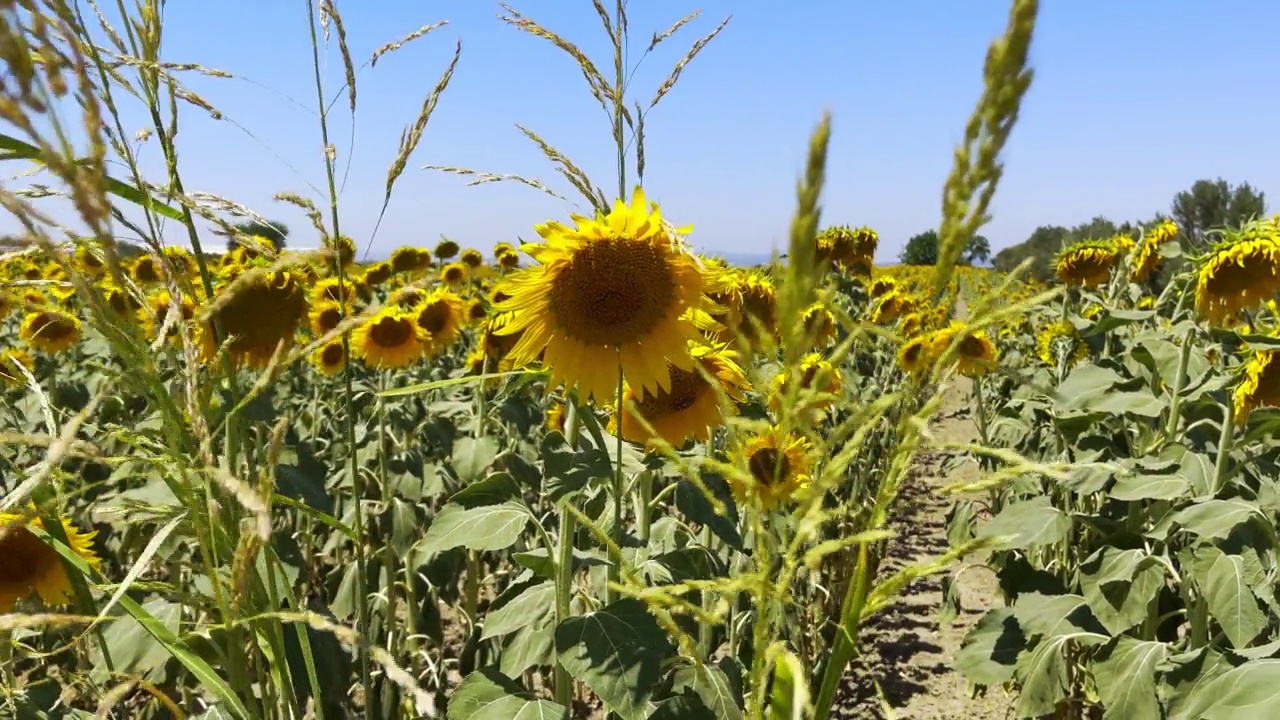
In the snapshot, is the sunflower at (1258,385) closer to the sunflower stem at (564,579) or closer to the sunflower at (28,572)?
the sunflower stem at (564,579)

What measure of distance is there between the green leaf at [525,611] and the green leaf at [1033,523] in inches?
53.9

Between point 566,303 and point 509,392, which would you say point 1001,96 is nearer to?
point 566,303

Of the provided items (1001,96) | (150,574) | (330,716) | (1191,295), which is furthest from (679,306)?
(150,574)

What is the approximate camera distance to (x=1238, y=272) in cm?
267

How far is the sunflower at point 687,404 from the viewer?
74.5 inches

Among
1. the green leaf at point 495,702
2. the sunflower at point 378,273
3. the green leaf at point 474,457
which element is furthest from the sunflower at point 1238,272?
the sunflower at point 378,273

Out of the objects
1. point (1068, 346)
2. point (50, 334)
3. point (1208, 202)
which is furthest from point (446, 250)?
point (1208, 202)

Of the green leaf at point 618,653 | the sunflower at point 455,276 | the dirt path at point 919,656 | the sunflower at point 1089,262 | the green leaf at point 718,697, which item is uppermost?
the sunflower at point 455,276

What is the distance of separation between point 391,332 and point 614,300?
2634 mm

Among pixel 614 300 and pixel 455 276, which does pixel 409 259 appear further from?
pixel 614 300

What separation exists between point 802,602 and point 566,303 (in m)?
1.67

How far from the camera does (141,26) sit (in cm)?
86

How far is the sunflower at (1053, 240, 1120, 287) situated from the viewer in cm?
455

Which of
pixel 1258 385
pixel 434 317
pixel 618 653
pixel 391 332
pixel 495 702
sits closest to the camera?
pixel 618 653
